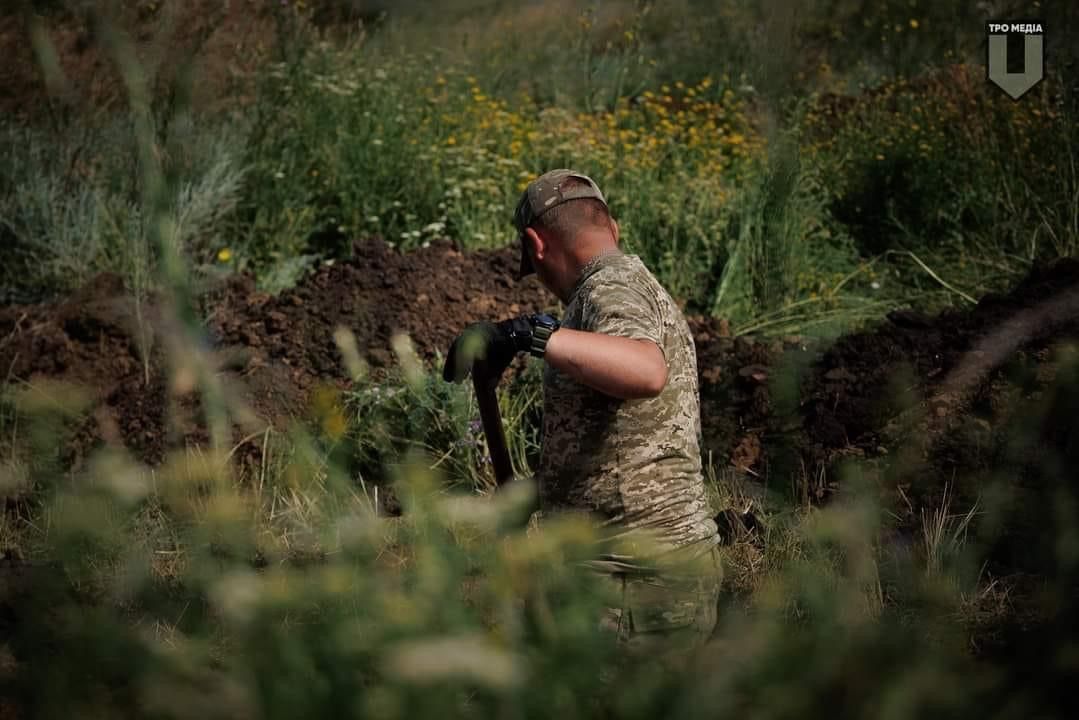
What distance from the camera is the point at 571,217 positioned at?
2.89 m

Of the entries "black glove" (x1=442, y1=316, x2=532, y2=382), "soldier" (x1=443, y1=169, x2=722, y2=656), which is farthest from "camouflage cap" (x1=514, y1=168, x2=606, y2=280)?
"black glove" (x1=442, y1=316, x2=532, y2=382)

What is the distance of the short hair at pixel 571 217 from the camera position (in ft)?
9.49

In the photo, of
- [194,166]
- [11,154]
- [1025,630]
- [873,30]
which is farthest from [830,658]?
[873,30]

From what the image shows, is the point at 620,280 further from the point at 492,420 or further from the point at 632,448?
the point at 492,420

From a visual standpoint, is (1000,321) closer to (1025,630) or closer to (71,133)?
(1025,630)

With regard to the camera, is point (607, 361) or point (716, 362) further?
point (716, 362)

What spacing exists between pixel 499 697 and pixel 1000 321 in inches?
139

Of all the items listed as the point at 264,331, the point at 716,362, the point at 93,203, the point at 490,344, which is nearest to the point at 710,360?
the point at 716,362

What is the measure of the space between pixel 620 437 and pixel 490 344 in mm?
427

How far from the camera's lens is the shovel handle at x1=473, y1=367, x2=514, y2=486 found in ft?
9.84

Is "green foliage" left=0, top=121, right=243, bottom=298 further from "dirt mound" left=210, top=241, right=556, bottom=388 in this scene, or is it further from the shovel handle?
the shovel handle

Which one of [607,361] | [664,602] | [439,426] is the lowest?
[439,426]

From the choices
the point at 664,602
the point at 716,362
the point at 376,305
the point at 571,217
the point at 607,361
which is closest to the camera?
the point at 607,361

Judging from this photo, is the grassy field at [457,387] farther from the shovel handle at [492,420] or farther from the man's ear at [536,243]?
the man's ear at [536,243]
